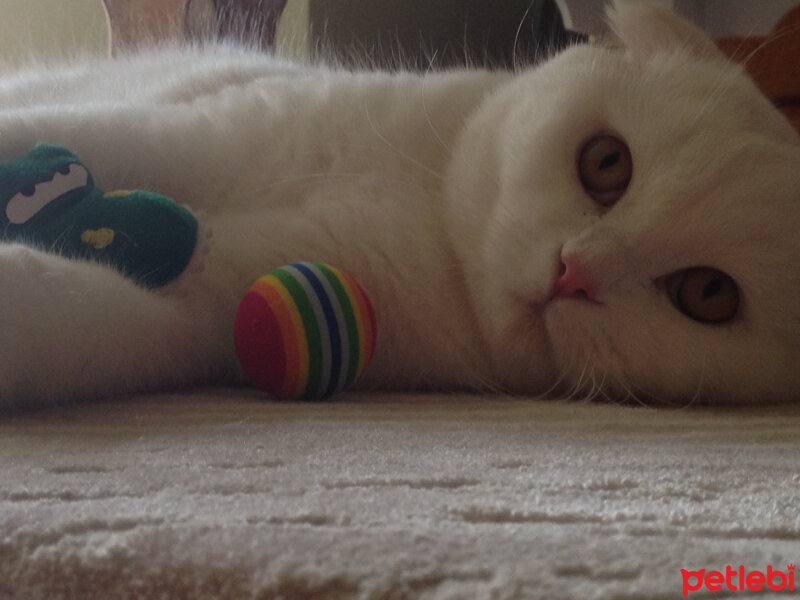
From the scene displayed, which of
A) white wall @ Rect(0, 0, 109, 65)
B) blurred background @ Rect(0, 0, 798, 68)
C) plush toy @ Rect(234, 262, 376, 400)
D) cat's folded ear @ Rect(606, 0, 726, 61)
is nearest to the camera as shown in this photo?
plush toy @ Rect(234, 262, 376, 400)

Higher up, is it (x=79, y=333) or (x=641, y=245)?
(x=641, y=245)

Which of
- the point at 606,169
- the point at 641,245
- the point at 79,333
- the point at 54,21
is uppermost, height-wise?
the point at 54,21

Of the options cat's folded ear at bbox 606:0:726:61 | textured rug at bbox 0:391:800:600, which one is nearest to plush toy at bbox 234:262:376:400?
textured rug at bbox 0:391:800:600

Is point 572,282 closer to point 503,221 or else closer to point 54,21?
point 503,221

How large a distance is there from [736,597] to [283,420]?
0.43 meters

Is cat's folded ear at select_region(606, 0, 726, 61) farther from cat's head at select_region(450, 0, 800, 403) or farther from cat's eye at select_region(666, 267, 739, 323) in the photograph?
cat's eye at select_region(666, 267, 739, 323)

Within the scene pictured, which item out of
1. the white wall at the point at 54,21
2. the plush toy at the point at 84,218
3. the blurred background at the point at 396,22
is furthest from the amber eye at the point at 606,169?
the white wall at the point at 54,21

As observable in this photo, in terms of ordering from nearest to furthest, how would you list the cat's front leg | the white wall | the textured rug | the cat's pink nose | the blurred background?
the textured rug → the cat's front leg → the cat's pink nose → the blurred background → the white wall

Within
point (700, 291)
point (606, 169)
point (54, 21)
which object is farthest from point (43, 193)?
point (54, 21)

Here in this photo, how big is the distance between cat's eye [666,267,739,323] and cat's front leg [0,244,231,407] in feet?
1.94

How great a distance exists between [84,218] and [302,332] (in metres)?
0.30

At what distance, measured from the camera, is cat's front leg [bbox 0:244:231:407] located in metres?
0.66

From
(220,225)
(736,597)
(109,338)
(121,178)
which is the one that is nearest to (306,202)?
(220,225)

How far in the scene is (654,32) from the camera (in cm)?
115
